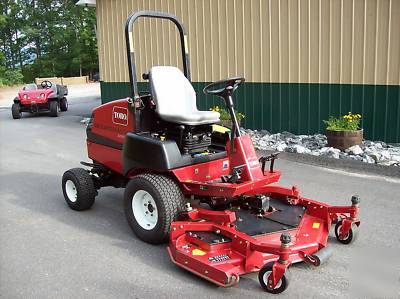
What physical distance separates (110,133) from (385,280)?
302 cm

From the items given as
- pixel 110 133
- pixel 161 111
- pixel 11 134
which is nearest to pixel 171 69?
pixel 161 111

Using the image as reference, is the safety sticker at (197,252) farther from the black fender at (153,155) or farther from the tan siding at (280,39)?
the tan siding at (280,39)

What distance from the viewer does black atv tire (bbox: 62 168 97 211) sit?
530 centimetres

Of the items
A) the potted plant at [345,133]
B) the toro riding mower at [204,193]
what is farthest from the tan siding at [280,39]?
the toro riding mower at [204,193]

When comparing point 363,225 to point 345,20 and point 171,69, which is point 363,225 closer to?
point 171,69

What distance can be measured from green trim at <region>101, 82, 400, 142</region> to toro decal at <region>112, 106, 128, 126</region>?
4.93m

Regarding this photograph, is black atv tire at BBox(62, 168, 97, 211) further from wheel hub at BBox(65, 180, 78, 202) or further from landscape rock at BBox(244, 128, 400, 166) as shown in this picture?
landscape rock at BBox(244, 128, 400, 166)

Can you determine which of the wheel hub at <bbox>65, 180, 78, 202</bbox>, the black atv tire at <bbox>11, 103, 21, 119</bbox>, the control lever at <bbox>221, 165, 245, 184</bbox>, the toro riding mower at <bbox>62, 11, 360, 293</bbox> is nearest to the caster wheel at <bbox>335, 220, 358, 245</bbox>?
the toro riding mower at <bbox>62, 11, 360, 293</bbox>

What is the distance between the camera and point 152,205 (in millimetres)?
4418

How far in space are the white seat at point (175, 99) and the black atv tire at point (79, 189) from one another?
131 centimetres

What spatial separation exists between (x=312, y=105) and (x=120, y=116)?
504 cm

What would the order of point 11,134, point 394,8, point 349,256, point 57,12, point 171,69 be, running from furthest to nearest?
point 57,12, point 11,134, point 394,8, point 171,69, point 349,256

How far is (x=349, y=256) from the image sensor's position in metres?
4.10

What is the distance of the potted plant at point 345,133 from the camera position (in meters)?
7.73
